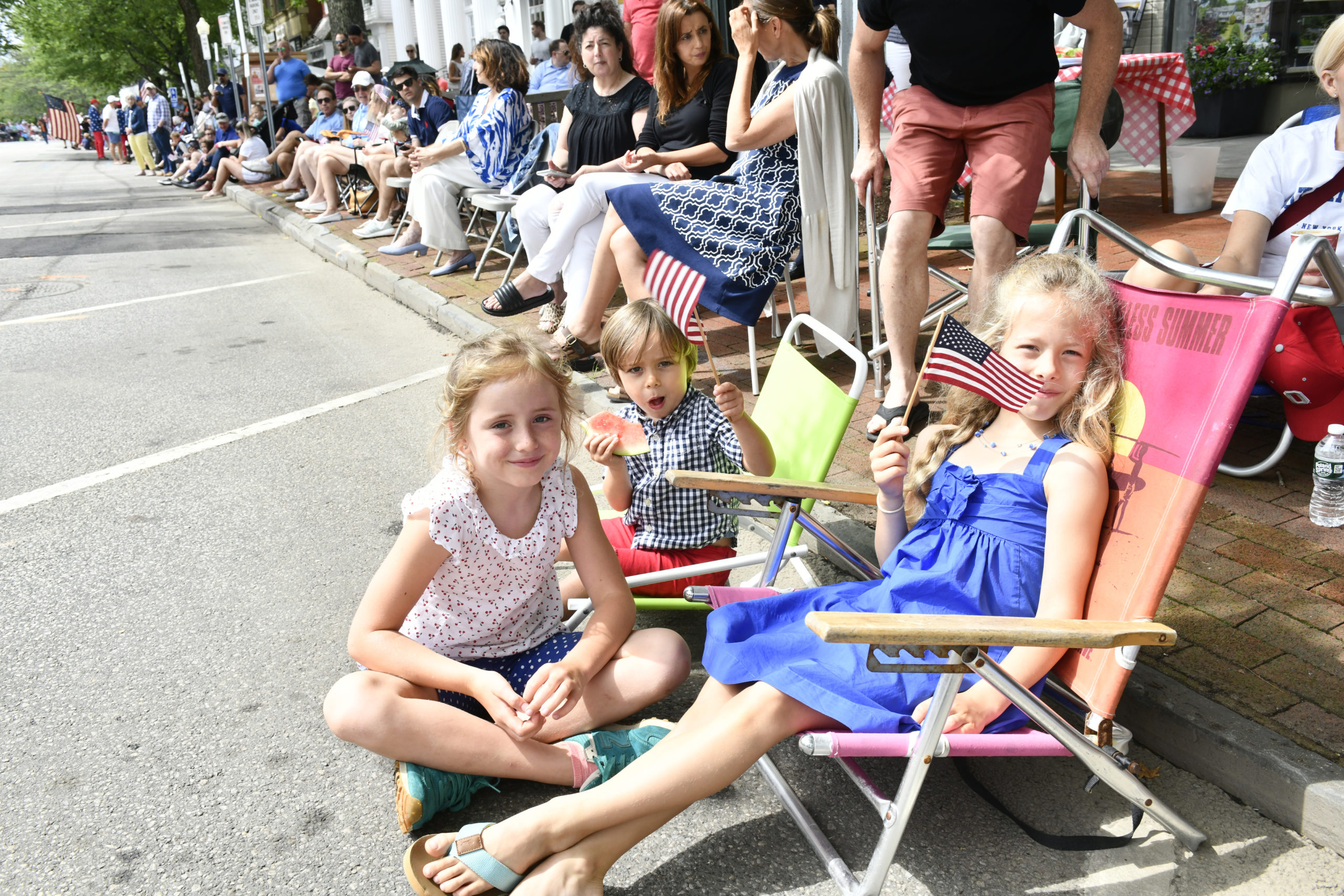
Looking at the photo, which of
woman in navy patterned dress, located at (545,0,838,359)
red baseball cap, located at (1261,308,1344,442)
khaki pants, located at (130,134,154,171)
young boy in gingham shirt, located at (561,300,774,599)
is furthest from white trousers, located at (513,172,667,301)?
khaki pants, located at (130,134,154,171)

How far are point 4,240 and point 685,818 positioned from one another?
14.3 metres

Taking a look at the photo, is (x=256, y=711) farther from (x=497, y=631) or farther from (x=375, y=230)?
(x=375, y=230)

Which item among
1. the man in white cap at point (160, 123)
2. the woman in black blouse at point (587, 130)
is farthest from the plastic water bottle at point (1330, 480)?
the man in white cap at point (160, 123)

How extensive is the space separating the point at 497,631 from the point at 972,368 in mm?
1340

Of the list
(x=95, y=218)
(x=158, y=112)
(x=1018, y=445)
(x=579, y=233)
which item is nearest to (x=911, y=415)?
(x=1018, y=445)

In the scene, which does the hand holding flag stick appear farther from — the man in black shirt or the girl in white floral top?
the man in black shirt

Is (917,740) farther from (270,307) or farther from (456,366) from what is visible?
(270,307)

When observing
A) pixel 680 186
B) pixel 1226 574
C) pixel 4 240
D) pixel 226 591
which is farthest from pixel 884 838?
pixel 4 240

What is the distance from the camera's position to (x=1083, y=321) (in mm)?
2453

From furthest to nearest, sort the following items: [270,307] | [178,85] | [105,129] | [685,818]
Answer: [178,85] < [105,129] < [270,307] < [685,818]

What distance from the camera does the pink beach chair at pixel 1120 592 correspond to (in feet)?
5.93

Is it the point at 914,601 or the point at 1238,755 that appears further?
the point at 914,601

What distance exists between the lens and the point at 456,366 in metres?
2.53

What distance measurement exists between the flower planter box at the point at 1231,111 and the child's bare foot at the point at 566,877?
36.0 feet
